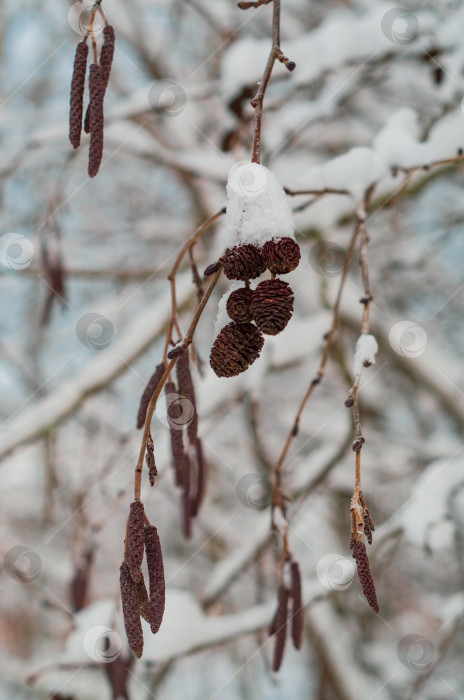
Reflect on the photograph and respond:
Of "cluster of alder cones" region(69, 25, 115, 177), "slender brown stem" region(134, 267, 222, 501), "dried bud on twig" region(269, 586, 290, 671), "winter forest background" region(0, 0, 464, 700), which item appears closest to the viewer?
"slender brown stem" region(134, 267, 222, 501)

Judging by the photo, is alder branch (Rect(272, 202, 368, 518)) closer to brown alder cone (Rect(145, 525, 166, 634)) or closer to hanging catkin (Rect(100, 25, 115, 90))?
brown alder cone (Rect(145, 525, 166, 634))

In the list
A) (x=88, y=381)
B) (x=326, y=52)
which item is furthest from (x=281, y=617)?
(x=326, y=52)

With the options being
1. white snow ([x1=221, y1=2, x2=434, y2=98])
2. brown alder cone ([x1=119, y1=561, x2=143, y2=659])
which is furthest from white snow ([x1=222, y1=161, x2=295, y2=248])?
white snow ([x1=221, y1=2, x2=434, y2=98])

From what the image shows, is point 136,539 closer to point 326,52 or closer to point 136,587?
point 136,587

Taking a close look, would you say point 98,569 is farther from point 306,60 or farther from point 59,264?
point 306,60

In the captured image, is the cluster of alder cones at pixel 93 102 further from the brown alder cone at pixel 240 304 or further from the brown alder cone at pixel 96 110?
the brown alder cone at pixel 240 304

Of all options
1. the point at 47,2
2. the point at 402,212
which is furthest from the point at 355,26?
the point at 47,2

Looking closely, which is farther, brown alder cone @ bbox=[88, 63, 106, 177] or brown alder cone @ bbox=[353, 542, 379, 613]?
brown alder cone @ bbox=[88, 63, 106, 177]
